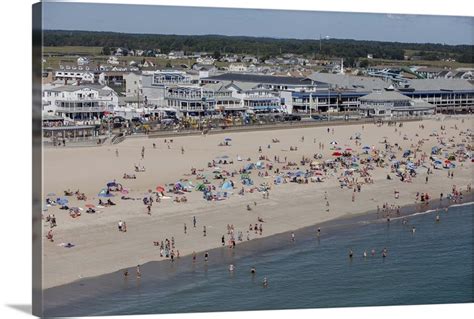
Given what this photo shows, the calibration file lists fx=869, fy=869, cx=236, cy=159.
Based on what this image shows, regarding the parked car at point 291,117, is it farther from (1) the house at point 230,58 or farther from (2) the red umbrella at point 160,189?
(2) the red umbrella at point 160,189

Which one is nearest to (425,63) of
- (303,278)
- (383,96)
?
(383,96)

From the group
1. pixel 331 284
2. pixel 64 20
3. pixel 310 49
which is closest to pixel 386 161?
pixel 310 49

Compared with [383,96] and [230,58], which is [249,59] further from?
[383,96]

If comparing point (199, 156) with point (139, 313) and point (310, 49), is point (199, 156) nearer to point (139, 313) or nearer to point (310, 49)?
point (310, 49)

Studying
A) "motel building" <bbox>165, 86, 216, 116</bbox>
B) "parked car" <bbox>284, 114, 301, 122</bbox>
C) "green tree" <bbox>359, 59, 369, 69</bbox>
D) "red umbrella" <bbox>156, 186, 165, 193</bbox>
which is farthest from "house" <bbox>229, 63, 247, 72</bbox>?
"red umbrella" <bbox>156, 186, 165, 193</bbox>

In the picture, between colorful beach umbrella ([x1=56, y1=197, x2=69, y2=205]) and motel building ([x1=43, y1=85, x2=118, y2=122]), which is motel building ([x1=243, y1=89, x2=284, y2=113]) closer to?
motel building ([x1=43, y1=85, x2=118, y2=122])
